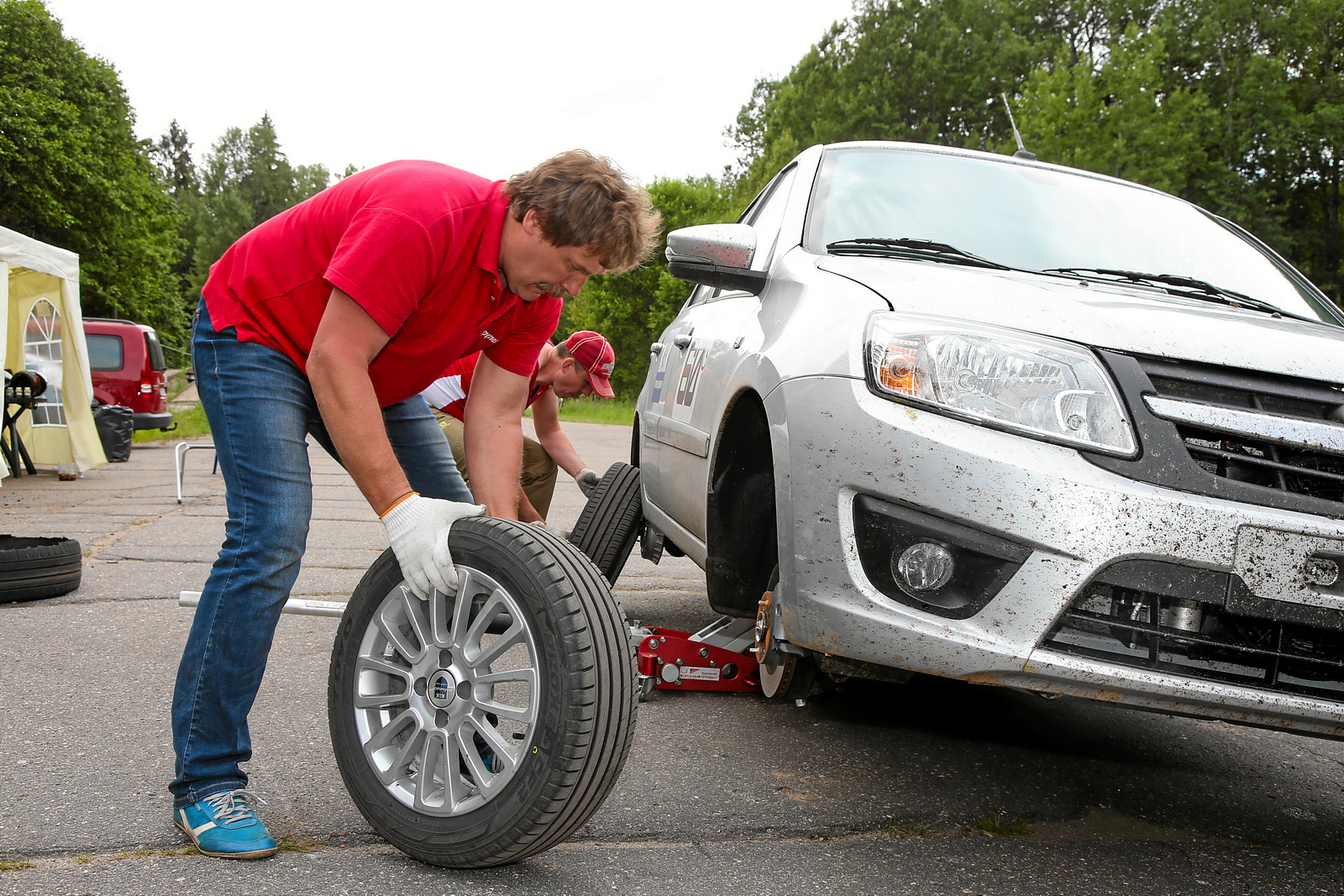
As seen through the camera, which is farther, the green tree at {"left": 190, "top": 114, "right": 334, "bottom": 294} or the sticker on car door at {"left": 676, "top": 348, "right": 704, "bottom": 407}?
the green tree at {"left": 190, "top": 114, "right": 334, "bottom": 294}

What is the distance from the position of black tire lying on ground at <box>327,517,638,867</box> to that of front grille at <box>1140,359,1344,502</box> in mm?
1124

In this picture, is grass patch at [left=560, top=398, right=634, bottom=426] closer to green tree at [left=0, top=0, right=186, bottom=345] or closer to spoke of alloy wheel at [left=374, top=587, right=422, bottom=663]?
green tree at [left=0, top=0, right=186, bottom=345]

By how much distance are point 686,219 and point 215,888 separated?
39.5 metres

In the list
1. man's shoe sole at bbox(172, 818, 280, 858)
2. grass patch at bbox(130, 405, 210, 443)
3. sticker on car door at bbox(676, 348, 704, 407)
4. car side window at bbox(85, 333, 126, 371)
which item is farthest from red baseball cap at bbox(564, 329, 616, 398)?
grass patch at bbox(130, 405, 210, 443)

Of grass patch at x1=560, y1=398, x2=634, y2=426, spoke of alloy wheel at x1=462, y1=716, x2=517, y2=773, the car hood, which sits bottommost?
grass patch at x1=560, y1=398, x2=634, y2=426

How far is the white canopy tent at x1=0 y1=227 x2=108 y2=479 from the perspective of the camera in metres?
9.80

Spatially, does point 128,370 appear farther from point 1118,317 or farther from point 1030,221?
point 1118,317

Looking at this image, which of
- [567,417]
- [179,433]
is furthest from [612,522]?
[567,417]

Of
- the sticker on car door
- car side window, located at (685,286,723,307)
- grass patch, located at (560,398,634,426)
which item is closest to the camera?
the sticker on car door

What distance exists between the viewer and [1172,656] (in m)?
1.90

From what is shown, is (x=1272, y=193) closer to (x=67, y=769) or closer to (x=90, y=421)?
(x=90, y=421)

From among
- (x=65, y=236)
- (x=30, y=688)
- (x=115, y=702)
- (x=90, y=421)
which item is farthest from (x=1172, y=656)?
(x=65, y=236)

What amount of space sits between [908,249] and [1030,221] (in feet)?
1.55

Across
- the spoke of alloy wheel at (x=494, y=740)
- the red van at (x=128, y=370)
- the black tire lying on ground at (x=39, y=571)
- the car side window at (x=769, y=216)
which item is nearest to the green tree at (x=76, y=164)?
the red van at (x=128, y=370)
